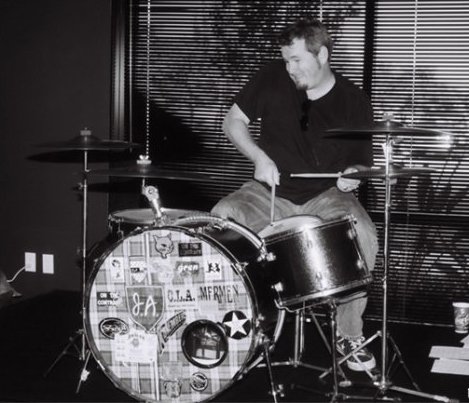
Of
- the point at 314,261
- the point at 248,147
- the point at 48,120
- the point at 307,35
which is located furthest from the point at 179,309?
the point at 48,120

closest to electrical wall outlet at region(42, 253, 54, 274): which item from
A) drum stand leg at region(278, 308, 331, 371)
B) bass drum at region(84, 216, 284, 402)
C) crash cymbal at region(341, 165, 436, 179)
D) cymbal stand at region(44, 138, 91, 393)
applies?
cymbal stand at region(44, 138, 91, 393)

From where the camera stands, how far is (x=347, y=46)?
13.5ft

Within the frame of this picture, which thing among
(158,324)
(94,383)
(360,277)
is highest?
(360,277)

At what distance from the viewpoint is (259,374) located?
10.5 feet

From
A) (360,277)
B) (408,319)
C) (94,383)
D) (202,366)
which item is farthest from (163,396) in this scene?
(408,319)

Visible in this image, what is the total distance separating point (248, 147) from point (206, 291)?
0.78m

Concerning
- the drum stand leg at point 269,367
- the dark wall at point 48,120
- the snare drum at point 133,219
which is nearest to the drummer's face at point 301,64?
the snare drum at point 133,219

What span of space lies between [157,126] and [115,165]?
0.36 metres

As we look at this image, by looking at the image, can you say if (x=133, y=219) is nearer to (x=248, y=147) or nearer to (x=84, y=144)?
(x=84, y=144)

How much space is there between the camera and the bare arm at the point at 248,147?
9.96 feet

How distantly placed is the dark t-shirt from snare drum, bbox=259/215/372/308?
2.25ft

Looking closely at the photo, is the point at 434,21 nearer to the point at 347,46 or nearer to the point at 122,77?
the point at 347,46

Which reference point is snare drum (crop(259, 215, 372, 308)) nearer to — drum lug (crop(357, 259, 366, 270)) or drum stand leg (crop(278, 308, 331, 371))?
drum lug (crop(357, 259, 366, 270))

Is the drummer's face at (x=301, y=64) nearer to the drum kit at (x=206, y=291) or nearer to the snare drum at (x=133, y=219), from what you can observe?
the drum kit at (x=206, y=291)
